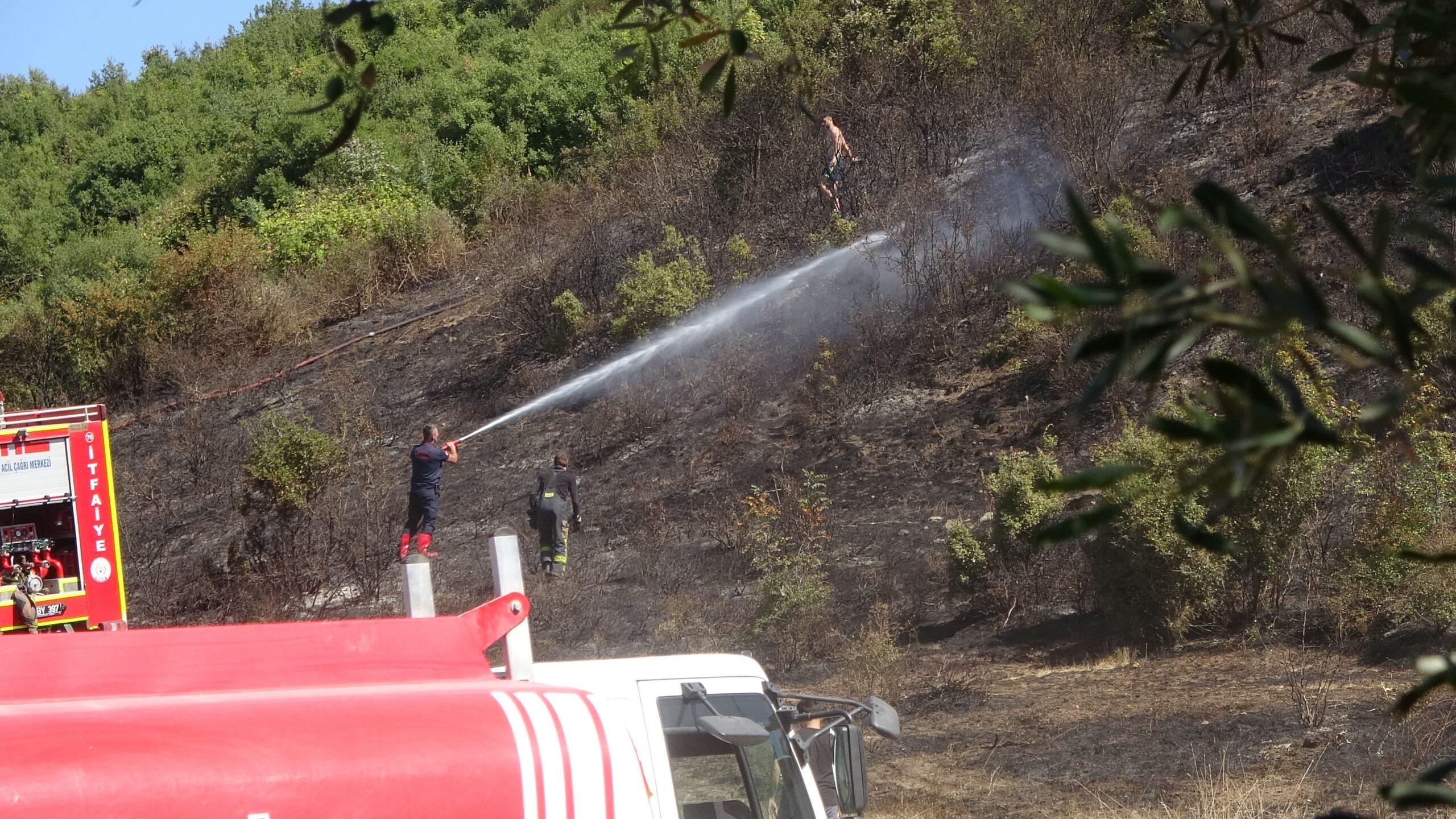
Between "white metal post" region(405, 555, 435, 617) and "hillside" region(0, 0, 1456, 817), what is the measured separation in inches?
60.0

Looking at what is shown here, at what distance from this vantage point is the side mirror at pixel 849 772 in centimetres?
395

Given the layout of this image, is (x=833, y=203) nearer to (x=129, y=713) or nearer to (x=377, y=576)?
(x=377, y=576)

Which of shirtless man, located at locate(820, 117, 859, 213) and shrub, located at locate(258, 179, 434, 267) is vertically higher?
shrub, located at locate(258, 179, 434, 267)

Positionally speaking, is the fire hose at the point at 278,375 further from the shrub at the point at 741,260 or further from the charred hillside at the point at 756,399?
the shrub at the point at 741,260

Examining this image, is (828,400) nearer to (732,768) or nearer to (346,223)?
(732,768)

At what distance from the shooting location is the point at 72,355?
72.3 ft

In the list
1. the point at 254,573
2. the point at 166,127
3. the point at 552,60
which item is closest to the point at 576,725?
the point at 254,573

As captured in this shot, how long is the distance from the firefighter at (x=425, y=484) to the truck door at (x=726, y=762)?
9.02 m

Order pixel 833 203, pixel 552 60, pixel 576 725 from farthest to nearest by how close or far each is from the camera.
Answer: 1. pixel 552 60
2. pixel 833 203
3. pixel 576 725

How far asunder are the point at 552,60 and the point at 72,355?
34.4ft

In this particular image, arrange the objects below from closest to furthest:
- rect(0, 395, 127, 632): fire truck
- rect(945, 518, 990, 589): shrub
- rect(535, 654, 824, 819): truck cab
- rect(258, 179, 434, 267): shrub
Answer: rect(535, 654, 824, 819): truck cab
rect(0, 395, 127, 632): fire truck
rect(945, 518, 990, 589): shrub
rect(258, 179, 434, 267): shrub

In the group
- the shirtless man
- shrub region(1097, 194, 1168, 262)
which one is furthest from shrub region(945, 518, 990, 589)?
the shirtless man

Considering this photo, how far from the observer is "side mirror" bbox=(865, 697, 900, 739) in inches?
161

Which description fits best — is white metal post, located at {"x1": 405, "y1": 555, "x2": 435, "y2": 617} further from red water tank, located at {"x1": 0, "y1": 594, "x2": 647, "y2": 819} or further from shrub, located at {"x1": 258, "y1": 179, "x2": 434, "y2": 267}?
shrub, located at {"x1": 258, "y1": 179, "x2": 434, "y2": 267}
